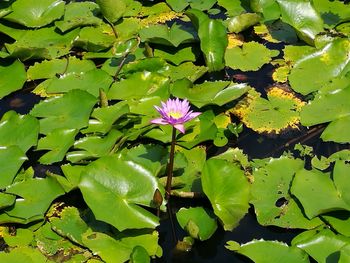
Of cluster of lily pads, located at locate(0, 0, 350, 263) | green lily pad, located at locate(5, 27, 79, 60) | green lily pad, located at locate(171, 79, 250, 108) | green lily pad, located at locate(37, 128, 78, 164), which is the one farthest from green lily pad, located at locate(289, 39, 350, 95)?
green lily pad, located at locate(5, 27, 79, 60)

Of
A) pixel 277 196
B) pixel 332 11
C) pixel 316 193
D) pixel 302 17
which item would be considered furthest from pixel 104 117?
pixel 332 11

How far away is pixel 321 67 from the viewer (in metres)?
3.18

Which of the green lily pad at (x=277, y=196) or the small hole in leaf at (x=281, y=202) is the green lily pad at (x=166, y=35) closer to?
the green lily pad at (x=277, y=196)

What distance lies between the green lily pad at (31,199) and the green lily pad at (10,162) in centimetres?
6

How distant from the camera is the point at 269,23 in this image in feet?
12.2

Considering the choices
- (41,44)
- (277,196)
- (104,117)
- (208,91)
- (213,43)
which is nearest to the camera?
(277,196)

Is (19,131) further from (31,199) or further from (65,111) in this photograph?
(31,199)

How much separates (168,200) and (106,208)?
0.37 m

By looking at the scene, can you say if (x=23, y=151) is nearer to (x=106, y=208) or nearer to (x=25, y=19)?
(x=106, y=208)

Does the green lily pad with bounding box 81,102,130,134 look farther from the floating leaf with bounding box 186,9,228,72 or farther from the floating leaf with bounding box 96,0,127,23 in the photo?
the floating leaf with bounding box 96,0,127,23

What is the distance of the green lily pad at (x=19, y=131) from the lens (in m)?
2.79

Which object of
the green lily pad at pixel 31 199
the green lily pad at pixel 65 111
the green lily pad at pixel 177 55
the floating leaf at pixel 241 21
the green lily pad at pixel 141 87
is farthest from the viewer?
the floating leaf at pixel 241 21

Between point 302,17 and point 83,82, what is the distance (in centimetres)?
140

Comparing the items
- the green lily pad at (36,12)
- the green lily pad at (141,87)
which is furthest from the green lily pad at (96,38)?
the green lily pad at (141,87)
